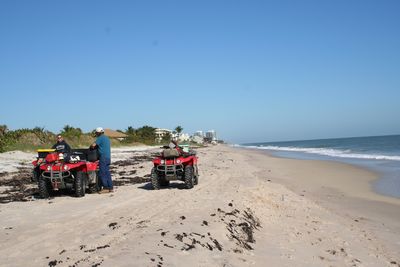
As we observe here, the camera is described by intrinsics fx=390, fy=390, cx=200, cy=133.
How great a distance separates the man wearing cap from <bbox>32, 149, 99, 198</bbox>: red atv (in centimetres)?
21

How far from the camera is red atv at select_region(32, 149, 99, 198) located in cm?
938

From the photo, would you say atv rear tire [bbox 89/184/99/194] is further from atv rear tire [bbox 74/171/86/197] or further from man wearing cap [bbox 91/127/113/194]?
atv rear tire [bbox 74/171/86/197]

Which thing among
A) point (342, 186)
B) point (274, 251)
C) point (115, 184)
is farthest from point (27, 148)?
point (274, 251)

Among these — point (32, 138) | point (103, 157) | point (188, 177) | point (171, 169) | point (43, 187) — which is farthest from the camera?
point (32, 138)

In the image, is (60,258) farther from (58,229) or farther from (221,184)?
(221,184)

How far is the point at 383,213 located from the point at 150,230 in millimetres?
6386

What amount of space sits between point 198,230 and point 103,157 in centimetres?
541

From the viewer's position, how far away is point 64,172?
371 inches

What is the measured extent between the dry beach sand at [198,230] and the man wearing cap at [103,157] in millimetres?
497

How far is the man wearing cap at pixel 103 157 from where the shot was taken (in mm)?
10289

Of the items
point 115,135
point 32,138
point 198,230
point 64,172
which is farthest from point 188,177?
point 115,135

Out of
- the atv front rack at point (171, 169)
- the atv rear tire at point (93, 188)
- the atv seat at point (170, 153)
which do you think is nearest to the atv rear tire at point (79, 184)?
the atv rear tire at point (93, 188)

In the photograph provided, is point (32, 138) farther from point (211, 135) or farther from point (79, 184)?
point (211, 135)

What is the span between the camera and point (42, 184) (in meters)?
9.52
